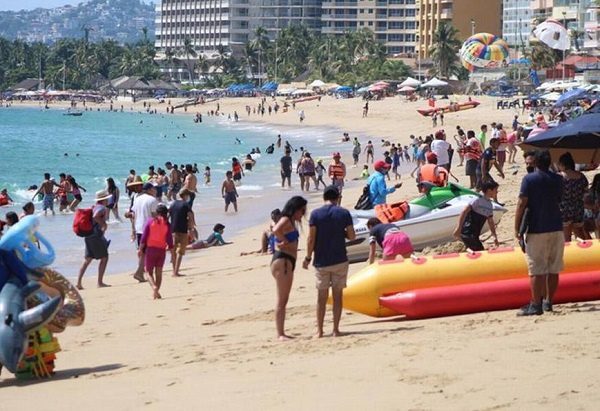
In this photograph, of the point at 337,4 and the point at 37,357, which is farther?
the point at 337,4

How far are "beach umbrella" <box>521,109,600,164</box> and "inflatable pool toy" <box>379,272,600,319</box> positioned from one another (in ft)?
8.22

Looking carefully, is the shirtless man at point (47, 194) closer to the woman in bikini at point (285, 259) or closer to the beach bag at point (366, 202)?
the beach bag at point (366, 202)

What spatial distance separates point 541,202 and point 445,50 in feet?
337

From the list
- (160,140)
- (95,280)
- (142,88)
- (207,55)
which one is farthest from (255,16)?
(95,280)

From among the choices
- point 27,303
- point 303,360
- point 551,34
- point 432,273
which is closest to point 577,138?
point 432,273

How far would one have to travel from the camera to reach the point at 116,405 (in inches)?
313

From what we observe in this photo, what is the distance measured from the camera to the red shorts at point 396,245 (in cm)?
1222

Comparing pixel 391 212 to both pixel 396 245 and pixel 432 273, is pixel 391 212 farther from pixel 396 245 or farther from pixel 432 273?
pixel 432 273

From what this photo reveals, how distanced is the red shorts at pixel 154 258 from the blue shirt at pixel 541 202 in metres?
5.88

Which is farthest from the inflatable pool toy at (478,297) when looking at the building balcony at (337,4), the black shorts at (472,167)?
the building balcony at (337,4)

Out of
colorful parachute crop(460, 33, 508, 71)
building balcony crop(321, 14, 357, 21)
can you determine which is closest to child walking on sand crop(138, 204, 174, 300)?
colorful parachute crop(460, 33, 508, 71)

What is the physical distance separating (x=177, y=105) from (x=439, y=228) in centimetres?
12121

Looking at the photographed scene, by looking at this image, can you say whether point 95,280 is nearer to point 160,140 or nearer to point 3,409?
point 3,409

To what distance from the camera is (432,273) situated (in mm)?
10766
